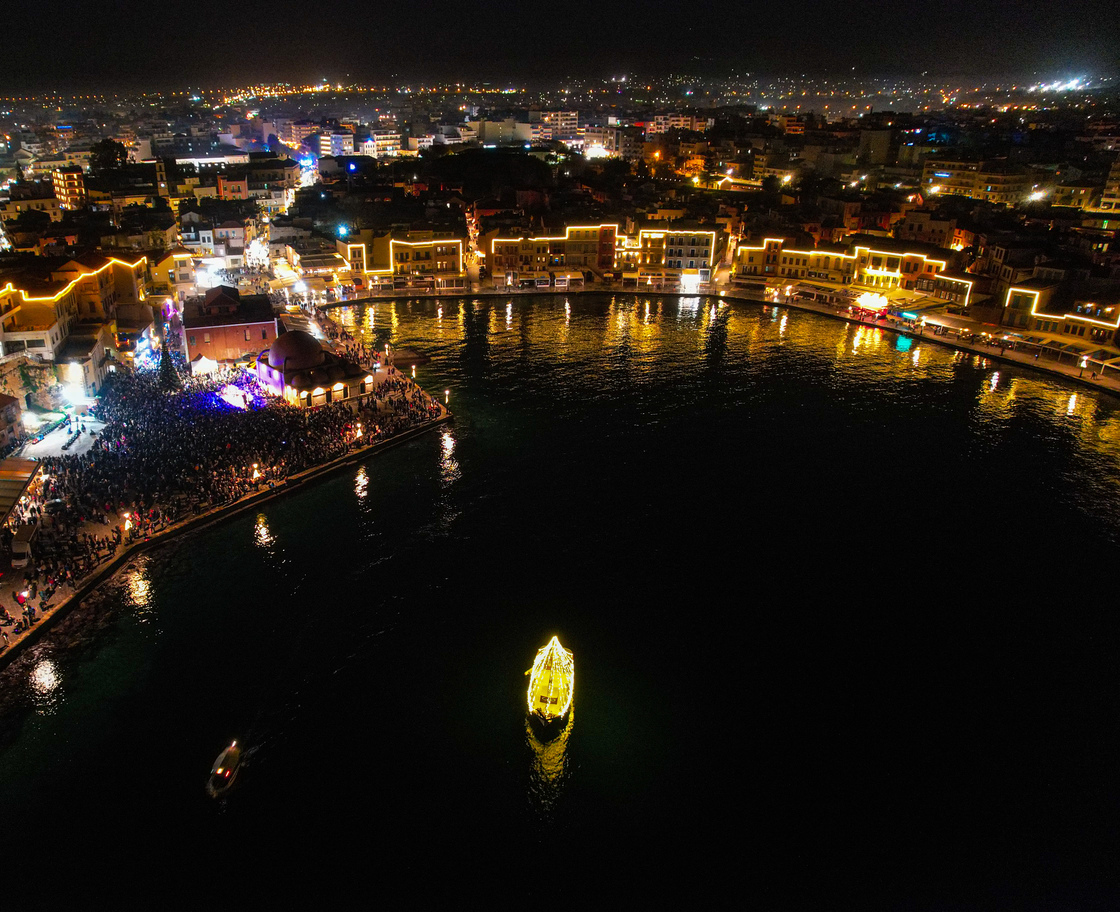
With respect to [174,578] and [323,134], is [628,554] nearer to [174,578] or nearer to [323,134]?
[174,578]

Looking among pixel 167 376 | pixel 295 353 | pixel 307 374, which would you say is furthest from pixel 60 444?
pixel 295 353

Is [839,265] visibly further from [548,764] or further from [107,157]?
[107,157]

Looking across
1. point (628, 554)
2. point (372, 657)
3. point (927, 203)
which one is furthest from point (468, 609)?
point (927, 203)

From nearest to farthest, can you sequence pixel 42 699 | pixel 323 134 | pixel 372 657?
pixel 42 699 → pixel 372 657 → pixel 323 134

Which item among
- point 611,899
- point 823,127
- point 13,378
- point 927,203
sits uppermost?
point 823,127

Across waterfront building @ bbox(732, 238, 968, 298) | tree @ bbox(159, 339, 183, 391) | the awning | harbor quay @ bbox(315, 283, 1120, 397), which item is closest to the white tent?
tree @ bbox(159, 339, 183, 391)
